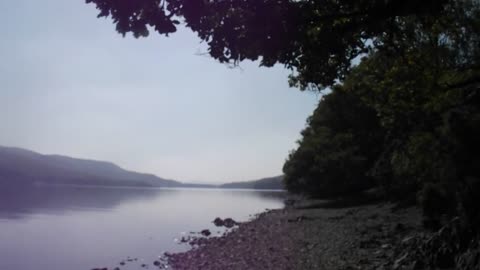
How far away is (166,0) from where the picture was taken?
787cm

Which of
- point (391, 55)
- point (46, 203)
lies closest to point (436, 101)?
point (391, 55)

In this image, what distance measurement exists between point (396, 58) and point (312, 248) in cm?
1005

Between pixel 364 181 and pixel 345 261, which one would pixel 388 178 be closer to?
pixel 364 181

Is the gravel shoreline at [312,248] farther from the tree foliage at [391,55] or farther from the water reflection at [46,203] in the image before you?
the water reflection at [46,203]

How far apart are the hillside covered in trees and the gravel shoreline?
255cm

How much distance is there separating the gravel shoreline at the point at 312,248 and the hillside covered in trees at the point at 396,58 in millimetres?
2548

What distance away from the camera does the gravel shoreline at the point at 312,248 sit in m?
16.9

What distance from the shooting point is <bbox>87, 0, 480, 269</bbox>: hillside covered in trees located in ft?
26.3

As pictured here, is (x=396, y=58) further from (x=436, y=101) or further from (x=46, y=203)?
(x=46, y=203)

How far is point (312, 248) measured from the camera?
2184cm

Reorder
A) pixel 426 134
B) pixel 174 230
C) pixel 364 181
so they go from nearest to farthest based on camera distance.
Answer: pixel 426 134 < pixel 174 230 < pixel 364 181

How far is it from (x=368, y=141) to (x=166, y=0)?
51.5m

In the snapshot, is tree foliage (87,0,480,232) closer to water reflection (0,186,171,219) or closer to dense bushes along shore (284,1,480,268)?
dense bushes along shore (284,1,480,268)

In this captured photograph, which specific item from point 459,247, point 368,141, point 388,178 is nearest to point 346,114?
point 368,141
